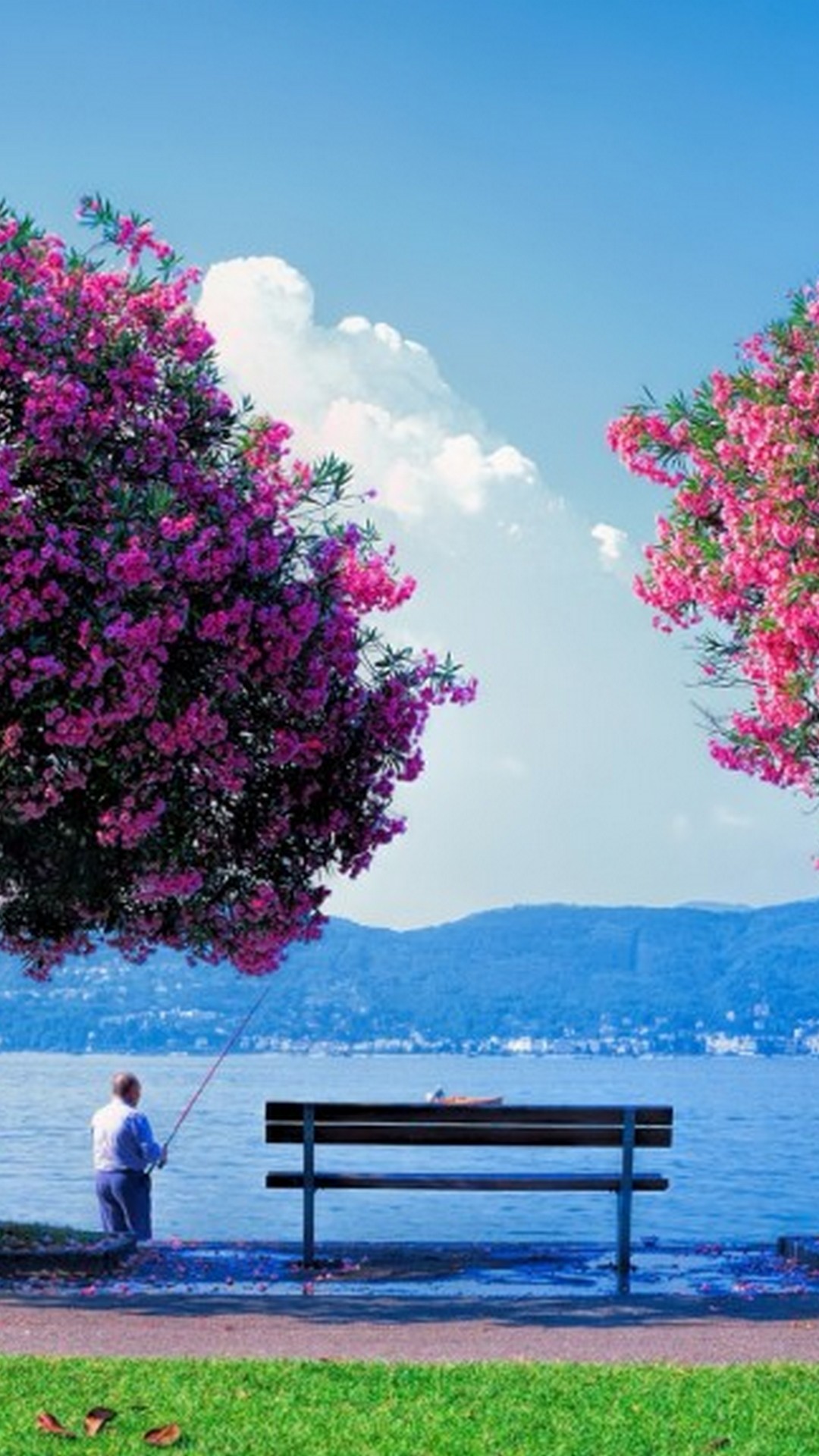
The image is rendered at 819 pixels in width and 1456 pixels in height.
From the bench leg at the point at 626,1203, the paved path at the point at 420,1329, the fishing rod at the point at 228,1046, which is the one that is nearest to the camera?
the paved path at the point at 420,1329

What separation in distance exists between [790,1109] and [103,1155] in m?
158

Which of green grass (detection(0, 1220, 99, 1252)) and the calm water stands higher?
green grass (detection(0, 1220, 99, 1252))

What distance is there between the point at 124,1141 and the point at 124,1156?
149 mm

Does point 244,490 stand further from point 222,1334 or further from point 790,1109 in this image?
point 790,1109

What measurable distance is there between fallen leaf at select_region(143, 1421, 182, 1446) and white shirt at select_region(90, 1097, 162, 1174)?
10.0m

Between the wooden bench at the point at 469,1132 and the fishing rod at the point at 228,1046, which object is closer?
the wooden bench at the point at 469,1132

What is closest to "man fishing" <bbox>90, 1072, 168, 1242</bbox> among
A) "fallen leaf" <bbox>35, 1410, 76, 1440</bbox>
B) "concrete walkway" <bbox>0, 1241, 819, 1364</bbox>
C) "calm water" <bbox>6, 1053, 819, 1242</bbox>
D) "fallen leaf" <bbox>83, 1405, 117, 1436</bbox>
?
"concrete walkway" <bbox>0, 1241, 819, 1364</bbox>

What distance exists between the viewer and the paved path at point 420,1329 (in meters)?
13.6

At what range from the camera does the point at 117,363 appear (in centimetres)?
1884

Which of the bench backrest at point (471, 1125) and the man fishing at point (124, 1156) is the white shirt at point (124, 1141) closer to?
the man fishing at point (124, 1156)

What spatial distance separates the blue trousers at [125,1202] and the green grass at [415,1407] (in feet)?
26.1

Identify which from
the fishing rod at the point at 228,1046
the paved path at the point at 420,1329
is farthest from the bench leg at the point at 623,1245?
the fishing rod at the point at 228,1046

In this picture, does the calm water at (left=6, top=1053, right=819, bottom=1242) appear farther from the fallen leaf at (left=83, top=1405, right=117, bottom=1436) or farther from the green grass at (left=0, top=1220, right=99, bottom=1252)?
the fallen leaf at (left=83, top=1405, right=117, bottom=1436)

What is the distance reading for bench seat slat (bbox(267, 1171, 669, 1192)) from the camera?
17.9m
